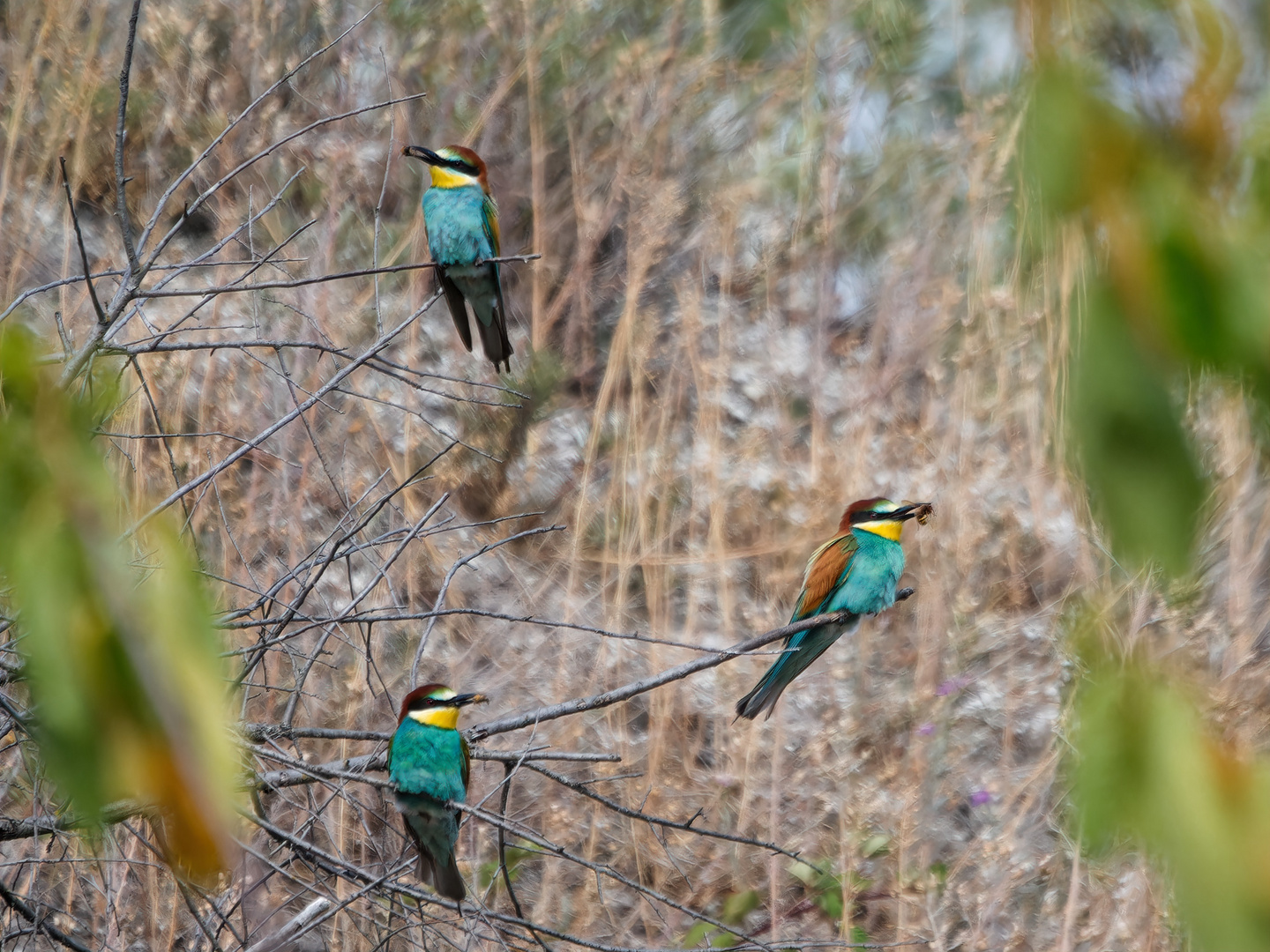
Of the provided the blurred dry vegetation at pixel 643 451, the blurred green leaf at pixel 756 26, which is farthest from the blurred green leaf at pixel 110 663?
the blurred green leaf at pixel 756 26

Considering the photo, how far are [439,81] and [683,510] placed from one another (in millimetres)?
1779

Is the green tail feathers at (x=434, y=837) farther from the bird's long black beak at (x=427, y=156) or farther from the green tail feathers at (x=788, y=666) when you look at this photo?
the bird's long black beak at (x=427, y=156)

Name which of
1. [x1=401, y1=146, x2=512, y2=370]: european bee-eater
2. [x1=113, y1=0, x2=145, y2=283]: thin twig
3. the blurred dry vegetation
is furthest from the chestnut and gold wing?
[x1=113, y1=0, x2=145, y2=283]: thin twig

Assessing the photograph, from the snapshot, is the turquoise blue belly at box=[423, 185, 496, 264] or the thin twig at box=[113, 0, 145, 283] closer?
the thin twig at box=[113, 0, 145, 283]

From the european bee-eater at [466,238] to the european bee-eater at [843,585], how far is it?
102 centimetres

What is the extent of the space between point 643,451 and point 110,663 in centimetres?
280

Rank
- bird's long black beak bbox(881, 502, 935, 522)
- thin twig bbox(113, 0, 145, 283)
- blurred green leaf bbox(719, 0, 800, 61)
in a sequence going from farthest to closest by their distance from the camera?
blurred green leaf bbox(719, 0, 800, 61) < bird's long black beak bbox(881, 502, 935, 522) < thin twig bbox(113, 0, 145, 283)

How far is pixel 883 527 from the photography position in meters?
2.96

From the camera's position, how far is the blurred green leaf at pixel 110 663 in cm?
40

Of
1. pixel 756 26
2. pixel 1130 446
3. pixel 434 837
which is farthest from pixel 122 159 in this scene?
pixel 756 26

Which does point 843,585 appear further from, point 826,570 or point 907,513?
point 907,513

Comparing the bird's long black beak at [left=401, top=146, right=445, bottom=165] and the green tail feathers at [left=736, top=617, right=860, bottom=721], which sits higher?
the bird's long black beak at [left=401, top=146, right=445, bottom=165]

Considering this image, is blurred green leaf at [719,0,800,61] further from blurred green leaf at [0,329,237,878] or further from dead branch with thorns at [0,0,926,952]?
blurred green leaf at [0,329,237,878]

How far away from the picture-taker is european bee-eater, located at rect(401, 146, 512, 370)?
132 inches
